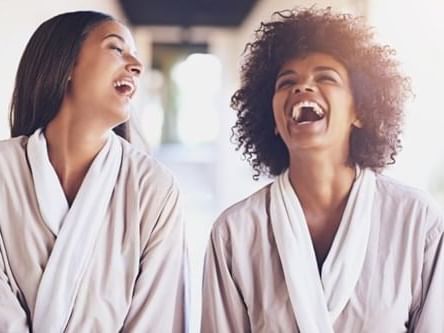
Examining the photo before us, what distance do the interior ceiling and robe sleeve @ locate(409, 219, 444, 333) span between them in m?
3.07

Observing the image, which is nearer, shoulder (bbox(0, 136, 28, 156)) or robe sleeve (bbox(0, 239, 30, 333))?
robe sleeve (bbox(0, 239, 30, 333))

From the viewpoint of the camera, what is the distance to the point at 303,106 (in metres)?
1.08

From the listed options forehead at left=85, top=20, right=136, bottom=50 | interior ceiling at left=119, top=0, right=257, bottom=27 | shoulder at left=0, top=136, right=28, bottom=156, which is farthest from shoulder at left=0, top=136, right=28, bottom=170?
interior ceiling at left=119, top=0, right=257, bottom=27

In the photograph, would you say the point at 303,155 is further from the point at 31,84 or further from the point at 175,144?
the point at 175,144

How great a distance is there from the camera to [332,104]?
3.56 ft

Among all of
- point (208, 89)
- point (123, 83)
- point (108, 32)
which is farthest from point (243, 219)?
point (208, 89)

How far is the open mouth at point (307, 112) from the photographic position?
1077 millimetres

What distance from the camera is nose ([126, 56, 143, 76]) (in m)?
1.18

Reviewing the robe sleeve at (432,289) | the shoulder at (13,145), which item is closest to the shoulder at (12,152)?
the shoulder at (13,145)

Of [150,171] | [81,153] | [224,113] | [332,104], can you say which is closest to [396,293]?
[332,104]

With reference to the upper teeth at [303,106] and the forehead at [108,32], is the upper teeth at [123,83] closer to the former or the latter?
the forehead at [108,32]

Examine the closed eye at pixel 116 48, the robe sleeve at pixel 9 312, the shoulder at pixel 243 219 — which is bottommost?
the robe sleeve at pixel 9 312

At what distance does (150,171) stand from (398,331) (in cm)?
56

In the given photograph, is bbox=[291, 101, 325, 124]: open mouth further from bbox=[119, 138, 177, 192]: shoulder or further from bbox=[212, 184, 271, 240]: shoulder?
bbox=[119, 138, 177, 192]: shoulder
